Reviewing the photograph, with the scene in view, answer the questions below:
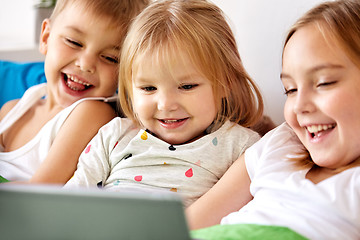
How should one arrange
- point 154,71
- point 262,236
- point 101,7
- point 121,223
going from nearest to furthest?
point 121,223 < point 262,236 < point 154,71 < point 101,7

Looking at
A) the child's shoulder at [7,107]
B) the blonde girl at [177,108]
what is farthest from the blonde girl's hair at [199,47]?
the child's shoulder at [7,107]

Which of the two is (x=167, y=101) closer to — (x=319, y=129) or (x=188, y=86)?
(x=188, y=86)

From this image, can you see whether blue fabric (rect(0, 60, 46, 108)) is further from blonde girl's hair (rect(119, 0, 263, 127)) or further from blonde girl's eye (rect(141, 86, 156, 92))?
blonde girl's eye (rect(141, 86, 156, 92))

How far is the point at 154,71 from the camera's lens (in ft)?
3.71

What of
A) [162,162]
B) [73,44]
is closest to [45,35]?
[73,44]

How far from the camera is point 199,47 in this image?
115cm

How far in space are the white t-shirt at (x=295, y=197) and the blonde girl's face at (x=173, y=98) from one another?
18 cm

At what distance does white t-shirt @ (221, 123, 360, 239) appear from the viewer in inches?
32.7

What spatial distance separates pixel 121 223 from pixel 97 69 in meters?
0.93

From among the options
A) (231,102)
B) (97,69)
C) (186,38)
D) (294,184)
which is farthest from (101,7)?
(294,184)

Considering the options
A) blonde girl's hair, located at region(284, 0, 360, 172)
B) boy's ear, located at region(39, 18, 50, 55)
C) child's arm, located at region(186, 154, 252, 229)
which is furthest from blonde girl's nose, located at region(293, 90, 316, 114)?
boy's ear, located at region(39, 18, 50, 55)

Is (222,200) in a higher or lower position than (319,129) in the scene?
lower

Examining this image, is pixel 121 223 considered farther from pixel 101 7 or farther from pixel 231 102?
pixel 101 7

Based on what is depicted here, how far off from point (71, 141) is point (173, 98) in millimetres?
342
